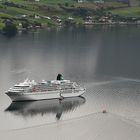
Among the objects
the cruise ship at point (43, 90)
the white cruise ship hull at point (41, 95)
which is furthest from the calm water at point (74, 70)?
the cruise ship at point (43, 90)

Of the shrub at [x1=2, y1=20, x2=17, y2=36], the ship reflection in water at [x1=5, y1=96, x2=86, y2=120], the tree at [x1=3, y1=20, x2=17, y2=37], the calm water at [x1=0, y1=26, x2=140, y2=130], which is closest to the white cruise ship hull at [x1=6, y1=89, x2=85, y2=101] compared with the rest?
the ship reflection in water at [x1=5, y1=96, x2=86, y2=120]

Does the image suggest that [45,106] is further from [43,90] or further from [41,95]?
[43,90]

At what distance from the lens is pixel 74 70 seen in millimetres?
96625

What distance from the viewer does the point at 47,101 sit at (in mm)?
76812

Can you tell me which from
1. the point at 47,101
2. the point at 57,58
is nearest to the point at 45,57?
the point at 57,58

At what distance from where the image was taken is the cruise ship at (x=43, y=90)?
249 feet

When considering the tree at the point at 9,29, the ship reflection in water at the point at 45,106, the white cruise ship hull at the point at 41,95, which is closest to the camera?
the ship reflection in water at the point at 45,106

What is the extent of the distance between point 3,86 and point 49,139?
24.3 m

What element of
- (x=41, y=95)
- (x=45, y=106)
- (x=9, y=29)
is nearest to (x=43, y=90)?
(x=41, y=95)

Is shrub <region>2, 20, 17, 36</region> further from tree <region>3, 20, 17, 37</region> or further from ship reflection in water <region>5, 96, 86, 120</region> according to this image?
ship reflection in water <region>5, 96, 86, 120</region>

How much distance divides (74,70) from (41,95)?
66.4ft

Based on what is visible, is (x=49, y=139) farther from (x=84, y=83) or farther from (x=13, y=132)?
(x=84, y=83)

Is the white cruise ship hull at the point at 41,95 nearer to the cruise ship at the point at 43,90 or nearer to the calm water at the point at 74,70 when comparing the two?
the cruise ship at the point at 43,90

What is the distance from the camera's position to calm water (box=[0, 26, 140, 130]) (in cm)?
7081
